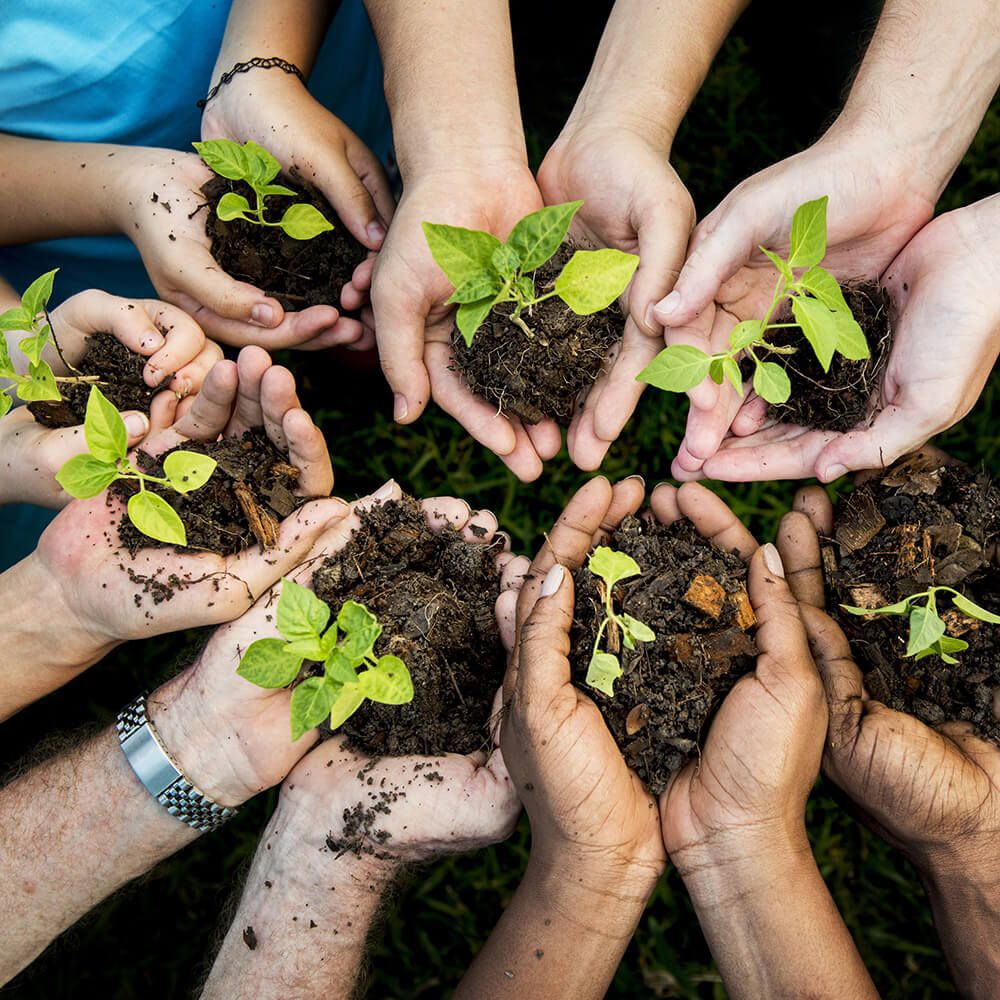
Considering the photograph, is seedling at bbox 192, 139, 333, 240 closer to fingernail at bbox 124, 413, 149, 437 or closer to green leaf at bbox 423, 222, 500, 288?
green leaf at bbox 423, 222, 500, 288

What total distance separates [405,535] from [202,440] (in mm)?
703

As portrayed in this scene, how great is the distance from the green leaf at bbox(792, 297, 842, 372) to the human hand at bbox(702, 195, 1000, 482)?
0.45 meters

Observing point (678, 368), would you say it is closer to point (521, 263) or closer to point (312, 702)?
Result: point (521, 263)

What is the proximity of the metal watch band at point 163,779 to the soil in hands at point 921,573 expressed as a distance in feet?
6.38

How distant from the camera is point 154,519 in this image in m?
1.83

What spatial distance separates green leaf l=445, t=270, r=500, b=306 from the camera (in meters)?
1.83

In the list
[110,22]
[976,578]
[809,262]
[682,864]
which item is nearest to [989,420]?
[976,578]

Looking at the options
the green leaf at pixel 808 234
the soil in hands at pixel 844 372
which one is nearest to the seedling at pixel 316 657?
the green leaf at pixel 808 234

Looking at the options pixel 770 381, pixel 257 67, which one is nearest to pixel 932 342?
pixel 770 381

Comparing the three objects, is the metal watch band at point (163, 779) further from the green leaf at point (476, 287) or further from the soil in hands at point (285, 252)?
the green leaf at point (476, 287)

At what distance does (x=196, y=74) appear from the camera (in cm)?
250

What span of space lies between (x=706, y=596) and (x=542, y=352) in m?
0.81

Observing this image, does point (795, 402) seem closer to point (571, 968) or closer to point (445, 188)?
point (445, 188)

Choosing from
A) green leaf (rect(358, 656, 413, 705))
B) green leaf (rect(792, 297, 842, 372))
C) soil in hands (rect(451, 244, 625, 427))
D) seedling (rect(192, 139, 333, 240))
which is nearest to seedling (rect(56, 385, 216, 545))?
green leaf (rect(358, 656, 413, 705))
